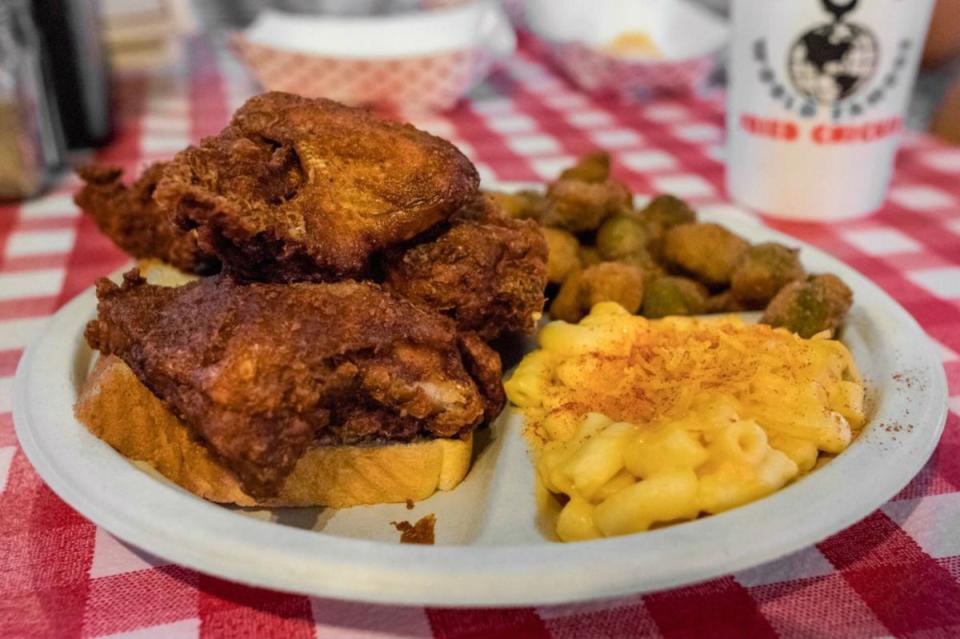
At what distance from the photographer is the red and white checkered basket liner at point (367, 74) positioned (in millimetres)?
3533

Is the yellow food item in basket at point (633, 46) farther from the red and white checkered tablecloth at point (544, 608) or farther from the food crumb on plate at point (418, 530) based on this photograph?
the food crumb on plate at point (418, 530)

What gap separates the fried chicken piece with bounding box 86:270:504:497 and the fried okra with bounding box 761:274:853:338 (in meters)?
0.61

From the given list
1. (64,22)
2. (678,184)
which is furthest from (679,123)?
(64,22)

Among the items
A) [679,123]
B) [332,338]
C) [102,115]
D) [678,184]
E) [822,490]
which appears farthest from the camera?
[679,123]

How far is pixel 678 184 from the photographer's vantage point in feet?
10.2

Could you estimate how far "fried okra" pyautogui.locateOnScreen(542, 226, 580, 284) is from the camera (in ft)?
6.24

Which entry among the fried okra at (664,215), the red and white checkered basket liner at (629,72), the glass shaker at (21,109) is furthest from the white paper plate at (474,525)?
the red and white checkered basket liner at (629,72)

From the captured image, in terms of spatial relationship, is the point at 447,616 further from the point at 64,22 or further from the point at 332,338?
the point at 64,22

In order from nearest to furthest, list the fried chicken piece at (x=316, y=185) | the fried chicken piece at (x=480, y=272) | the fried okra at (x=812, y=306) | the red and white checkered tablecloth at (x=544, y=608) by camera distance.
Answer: the red and white checkered tablecloth at (x=544, y=608)
the fried chicken piece at (x=316, y=185)
the fried chicken piece at (x=480, y=272)
the fried okra at (x=812, y=306)

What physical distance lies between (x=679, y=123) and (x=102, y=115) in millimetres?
2376

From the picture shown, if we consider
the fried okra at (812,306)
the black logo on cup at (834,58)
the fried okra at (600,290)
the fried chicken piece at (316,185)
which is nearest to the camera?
the fried chicken piece at (316,185)

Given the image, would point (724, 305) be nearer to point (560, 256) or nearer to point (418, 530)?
point (560, 256)

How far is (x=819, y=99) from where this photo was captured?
2.54 metres

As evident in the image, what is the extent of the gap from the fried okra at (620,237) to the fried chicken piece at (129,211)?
940 mm
